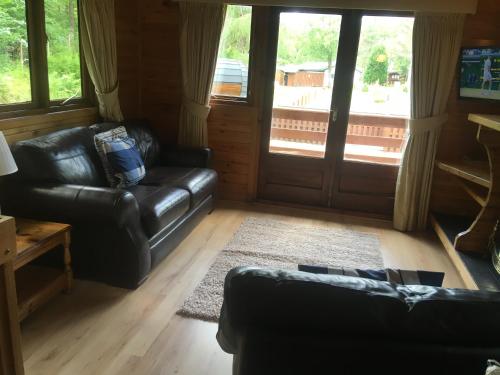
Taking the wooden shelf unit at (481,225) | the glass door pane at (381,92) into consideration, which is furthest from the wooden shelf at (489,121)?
the glass door pane at (381,92)

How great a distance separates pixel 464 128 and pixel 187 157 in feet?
8.87

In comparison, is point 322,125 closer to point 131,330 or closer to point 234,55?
point 234,55

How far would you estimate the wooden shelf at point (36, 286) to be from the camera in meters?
2.18

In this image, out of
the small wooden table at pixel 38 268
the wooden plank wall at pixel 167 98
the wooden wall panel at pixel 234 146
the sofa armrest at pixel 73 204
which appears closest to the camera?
the small wooden table at pixel 38 268

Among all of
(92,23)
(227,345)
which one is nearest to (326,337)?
(227,345)

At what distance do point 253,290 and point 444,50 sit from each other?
345 centimetres

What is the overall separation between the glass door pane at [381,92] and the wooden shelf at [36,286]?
300cm

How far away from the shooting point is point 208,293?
8.61 ft

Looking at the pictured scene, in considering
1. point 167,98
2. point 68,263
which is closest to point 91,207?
point 68,263

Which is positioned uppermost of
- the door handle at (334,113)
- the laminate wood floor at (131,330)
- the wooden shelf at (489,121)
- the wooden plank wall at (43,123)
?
the wooden shelf at (489,121)

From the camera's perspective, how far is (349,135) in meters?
4.23

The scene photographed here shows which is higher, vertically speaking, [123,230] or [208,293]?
[123,230]

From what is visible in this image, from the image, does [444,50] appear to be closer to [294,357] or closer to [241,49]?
[241,49]

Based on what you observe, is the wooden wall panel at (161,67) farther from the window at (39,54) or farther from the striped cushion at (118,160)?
the striped cushion at (118,160)
